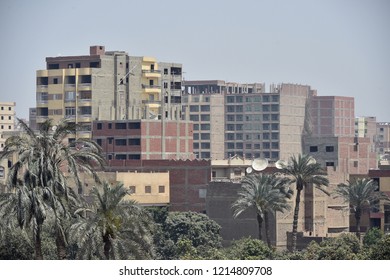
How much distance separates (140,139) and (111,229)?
102449mm

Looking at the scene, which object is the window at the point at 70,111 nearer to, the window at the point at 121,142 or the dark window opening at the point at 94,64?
the dark window opening at the point at 94,64

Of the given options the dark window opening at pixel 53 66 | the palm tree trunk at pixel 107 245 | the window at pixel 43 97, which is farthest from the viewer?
the window at pixel 43 97

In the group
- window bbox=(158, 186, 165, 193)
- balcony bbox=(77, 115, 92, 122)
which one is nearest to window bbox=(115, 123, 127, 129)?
balcony bbox=(77, 115, 92, 122)

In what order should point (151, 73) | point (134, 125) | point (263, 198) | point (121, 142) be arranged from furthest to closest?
point (151, 73)
point (121, 142)
point (134, 125)
point (263, 198)

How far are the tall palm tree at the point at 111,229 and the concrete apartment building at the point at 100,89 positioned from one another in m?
112

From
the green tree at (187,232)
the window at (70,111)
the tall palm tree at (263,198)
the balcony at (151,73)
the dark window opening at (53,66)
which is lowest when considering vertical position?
the green tree at (187,232)

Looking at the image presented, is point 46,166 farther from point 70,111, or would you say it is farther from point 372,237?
point 70,111

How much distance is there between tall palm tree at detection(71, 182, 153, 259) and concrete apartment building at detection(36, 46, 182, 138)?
112 m

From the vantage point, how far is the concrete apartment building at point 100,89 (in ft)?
545

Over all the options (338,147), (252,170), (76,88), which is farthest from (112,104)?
(252,170)

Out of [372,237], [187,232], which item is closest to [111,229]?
[372,237]

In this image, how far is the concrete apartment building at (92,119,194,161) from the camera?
153000 mm

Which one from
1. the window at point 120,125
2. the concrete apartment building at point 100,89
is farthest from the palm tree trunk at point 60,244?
the concrete apartment building at point 100,89

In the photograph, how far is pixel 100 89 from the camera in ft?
550
